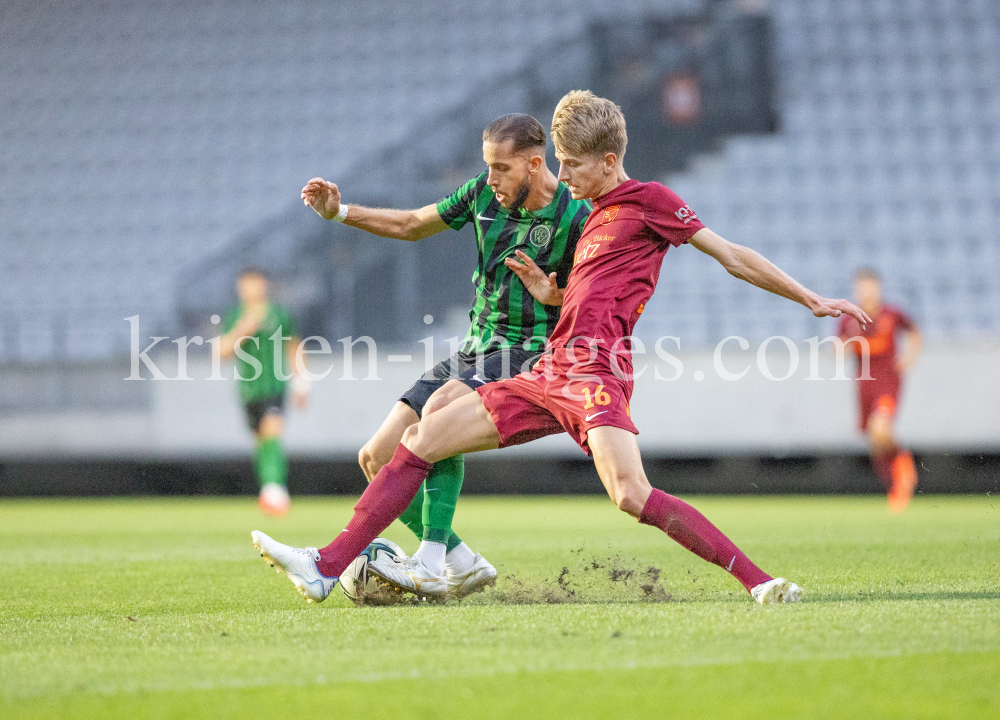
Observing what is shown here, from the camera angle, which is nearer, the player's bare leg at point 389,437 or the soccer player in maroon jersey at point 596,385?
the soccer player in maroon jersey at point 596,385

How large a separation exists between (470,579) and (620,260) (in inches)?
51.4

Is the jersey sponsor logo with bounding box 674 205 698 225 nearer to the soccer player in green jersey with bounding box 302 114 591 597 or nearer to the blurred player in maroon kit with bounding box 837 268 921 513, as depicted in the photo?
the soccer player in green jersey with bounding box 302 114 591 597

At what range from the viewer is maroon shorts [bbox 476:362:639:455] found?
12.1 feet

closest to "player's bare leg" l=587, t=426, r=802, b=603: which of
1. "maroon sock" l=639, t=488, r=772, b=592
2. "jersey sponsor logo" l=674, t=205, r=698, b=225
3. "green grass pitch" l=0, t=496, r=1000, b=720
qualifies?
"maroon sock" l=639, t=488, r=772, b=592

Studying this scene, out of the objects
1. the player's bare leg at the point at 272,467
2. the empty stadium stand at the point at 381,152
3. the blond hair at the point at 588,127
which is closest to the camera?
the blond hair at the point at 588,127

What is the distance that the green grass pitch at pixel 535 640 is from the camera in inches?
→ 95.0

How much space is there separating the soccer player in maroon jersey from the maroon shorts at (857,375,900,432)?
6.53 meters

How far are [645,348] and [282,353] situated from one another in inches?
168

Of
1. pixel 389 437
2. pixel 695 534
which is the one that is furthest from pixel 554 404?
pixel 389 437

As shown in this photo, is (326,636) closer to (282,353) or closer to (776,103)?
(282,353)

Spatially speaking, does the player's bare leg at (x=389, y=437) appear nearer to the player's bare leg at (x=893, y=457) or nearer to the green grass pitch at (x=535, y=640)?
the green grass pitch at (x=535, y=640)

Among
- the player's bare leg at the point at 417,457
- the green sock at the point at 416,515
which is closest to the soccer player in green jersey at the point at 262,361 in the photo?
the green sock at the point at 416,515

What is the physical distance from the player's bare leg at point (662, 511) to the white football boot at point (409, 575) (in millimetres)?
796

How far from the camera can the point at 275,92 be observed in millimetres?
17062
